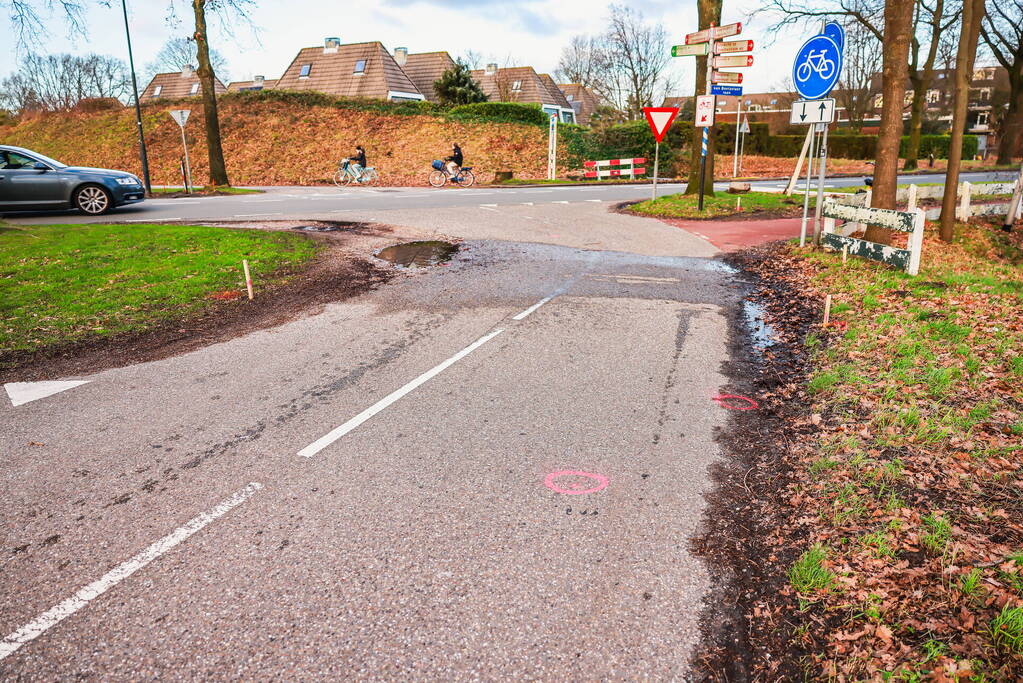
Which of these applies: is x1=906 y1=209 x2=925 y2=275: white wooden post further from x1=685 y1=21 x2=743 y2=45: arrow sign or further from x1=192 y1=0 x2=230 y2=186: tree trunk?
x1=192 y1=0 x2=230 y2=186: tree trunk

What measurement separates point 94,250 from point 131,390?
6.89m

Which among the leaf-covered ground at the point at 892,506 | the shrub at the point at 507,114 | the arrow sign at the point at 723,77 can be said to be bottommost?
the leaf-covered ground at the point at 892,506

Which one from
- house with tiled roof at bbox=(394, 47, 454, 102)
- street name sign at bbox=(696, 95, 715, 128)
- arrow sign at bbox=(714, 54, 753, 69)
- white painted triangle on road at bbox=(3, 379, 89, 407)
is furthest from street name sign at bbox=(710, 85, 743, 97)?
house with tiled roof at bbox=(394, 47, 454, 102)

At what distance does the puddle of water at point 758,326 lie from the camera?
22.8 ft

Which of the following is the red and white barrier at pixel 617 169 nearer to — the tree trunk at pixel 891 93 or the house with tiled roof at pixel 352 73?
the tree trunk at pixel 891 93

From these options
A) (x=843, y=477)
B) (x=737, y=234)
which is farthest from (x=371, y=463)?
(x=737, y=234)

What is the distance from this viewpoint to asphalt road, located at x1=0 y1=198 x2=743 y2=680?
A: 106 inches

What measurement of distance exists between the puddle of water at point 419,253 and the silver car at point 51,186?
29.1 feet

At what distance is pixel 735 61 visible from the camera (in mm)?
15914

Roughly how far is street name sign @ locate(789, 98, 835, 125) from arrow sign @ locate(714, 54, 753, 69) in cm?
572

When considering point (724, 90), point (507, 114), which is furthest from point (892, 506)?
point (507, 114)

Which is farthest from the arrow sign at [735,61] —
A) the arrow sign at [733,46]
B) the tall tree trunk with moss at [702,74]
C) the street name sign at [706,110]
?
→ the tall tree trunk with moss at [702,74]

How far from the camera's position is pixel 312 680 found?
8.25ft

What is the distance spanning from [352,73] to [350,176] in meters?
23.9
